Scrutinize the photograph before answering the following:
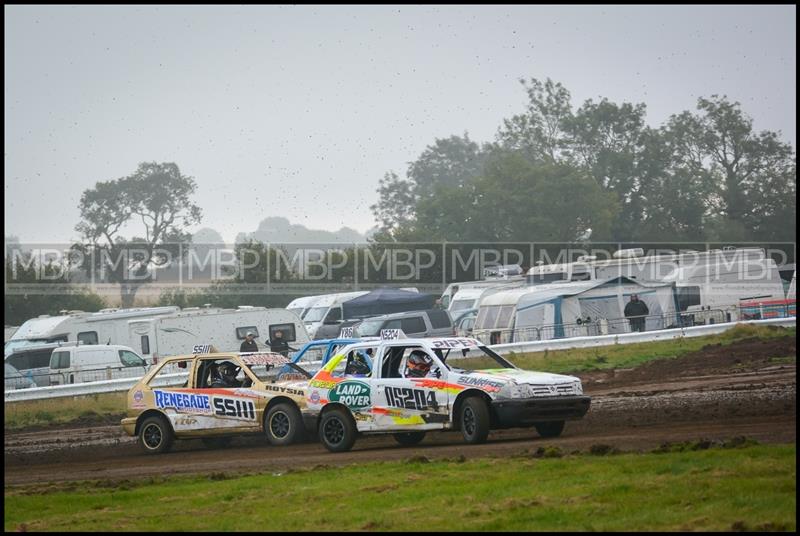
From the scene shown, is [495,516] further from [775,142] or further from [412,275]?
[775,142]

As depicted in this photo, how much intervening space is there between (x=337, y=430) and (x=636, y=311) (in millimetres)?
18856

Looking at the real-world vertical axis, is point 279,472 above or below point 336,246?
below

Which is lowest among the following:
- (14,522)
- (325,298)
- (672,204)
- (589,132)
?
(14,522)

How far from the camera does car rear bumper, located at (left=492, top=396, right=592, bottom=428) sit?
15048 millimetres

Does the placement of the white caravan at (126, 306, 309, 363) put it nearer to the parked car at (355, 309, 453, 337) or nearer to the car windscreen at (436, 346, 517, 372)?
the parked car at (355, 309, 453, 337)

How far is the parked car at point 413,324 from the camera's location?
3316 cm

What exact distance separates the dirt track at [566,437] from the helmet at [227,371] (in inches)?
41.5

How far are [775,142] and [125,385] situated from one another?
55906 millimetres

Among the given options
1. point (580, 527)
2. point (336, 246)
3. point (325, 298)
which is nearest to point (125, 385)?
point (325, 298)

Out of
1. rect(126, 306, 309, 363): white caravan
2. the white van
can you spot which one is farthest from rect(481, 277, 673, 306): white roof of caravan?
the white van

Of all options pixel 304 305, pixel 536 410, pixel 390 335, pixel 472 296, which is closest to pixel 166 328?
pixel 304 305

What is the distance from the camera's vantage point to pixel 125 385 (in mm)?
28188

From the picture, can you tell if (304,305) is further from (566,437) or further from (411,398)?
(566,437)

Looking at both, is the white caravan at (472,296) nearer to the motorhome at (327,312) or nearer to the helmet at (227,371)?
the motorhome at (327,312)
